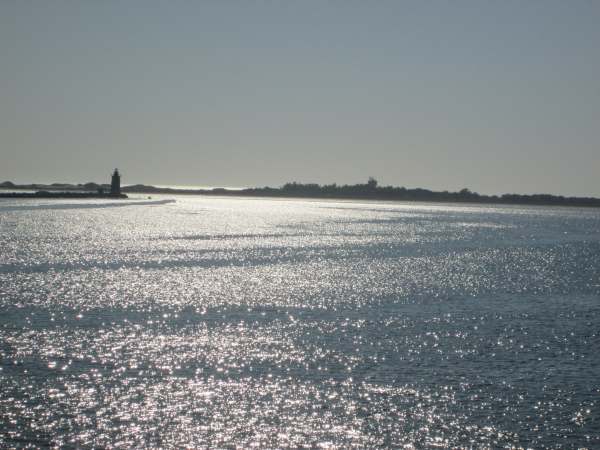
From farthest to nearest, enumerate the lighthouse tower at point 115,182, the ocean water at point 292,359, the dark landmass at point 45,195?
the lighthouse tower at point 115,182 → the dark landmass at point 45,195 → the ocean water at point 292,359

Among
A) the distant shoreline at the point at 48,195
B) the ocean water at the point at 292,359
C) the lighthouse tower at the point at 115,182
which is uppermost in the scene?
the lighthouse tower at the point at 115,182

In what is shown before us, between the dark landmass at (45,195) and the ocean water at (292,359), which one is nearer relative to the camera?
the ocean water at (292,359)

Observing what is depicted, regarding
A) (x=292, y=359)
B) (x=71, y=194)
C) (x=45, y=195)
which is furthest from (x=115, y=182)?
(x=292, y=359)

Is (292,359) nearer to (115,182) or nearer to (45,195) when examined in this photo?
(45,195)

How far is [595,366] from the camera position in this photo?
16.6m

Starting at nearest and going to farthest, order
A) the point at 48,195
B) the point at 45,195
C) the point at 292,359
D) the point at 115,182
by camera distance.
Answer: the point at 292,359
the point at 45,195
the point at 48,195
the point at 115,182

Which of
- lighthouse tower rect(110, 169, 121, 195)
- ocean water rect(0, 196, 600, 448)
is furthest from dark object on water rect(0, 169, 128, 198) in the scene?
ocean water rect(0, 196, 600, 448)

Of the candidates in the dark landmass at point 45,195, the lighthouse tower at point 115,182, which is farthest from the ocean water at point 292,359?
the lighthouse tower at point 115,182

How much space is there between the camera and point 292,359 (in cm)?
1633

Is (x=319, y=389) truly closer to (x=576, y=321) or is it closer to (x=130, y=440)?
(x=130, y=440)

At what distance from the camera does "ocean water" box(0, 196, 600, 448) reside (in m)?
11.3

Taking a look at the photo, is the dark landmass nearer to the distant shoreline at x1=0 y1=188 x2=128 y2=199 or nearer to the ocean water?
the distant shoreline at x1=0 y1=188 x2=128 y2=199

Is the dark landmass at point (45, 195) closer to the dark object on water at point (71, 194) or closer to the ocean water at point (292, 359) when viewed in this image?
the dark object on water at point (71, 194)

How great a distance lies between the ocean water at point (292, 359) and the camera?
37.2 ft
